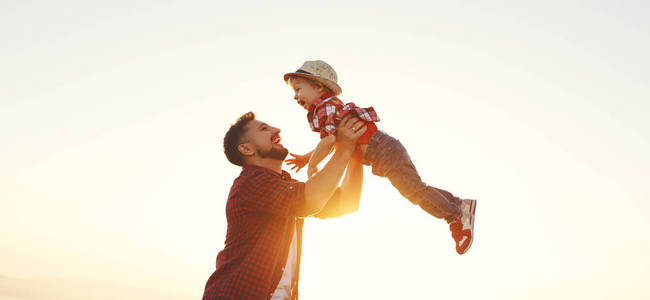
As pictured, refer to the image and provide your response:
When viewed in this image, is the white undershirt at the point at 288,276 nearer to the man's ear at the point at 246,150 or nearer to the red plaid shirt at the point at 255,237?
the red plaid shirt at the point at 255,237

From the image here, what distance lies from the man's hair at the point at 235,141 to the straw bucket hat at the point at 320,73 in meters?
0.73

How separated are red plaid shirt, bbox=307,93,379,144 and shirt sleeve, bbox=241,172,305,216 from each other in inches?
24.7

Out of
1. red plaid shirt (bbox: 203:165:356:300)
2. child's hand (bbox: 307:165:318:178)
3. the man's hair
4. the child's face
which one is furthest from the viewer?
the child's face

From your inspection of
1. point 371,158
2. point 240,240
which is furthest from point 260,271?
point 371,158

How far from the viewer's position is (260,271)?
4.12 m

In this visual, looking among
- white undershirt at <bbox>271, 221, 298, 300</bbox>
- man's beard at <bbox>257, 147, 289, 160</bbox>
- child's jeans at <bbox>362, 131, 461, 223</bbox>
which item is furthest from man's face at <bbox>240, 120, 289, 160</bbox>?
child's jeans at <bbox>362, 131, 461, 223</bbox>

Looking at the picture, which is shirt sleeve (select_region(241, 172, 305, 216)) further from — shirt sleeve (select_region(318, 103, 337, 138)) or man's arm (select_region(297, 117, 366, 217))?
shirt sleeve (select_region(318, 103, 337, 138))

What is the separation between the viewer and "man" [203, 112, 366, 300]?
4.13m

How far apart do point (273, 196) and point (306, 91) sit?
1.25 metres

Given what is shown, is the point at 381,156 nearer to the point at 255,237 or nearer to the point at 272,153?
the point at 272,153

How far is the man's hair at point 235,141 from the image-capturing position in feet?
15.8

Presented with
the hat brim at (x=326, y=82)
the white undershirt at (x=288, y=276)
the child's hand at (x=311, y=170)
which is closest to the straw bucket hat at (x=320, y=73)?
the hat brim at (x=326, y=82)

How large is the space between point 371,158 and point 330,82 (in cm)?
86

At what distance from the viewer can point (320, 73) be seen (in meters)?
4.91
